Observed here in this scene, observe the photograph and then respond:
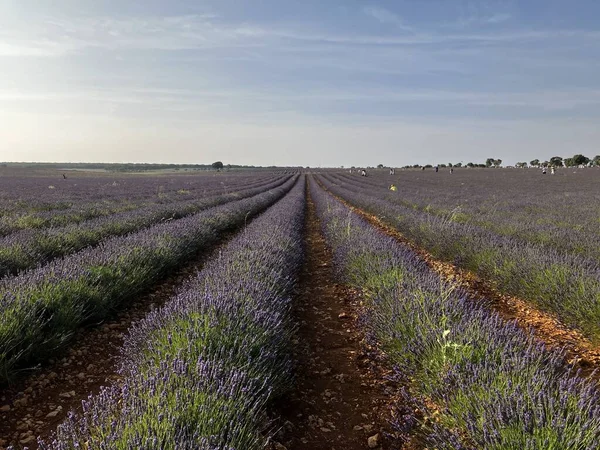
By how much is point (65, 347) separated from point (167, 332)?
1.43 meters

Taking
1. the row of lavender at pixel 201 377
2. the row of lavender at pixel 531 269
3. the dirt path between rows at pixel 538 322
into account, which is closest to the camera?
the row of lavender at pixel 201 377

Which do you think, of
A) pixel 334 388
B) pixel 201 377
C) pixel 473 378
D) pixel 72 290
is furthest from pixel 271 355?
pixel 72 290

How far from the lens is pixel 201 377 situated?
1.94 m

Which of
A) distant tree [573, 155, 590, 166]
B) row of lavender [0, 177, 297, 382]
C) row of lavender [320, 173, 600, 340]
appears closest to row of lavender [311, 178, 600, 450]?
row of lavender [320, 173, 600, 340]

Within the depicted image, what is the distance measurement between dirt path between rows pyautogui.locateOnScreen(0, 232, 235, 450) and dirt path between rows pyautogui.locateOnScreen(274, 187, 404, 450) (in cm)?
138

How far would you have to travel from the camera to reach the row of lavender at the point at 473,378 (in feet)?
5.46

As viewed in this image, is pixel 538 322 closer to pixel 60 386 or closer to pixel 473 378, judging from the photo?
pixel 473 378

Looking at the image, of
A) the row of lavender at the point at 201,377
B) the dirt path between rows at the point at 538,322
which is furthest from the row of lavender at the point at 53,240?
the dirt path between rows at the point at 538,322

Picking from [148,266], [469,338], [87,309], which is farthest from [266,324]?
[148,266]

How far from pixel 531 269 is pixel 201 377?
176 inches

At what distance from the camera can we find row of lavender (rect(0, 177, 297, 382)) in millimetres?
2926

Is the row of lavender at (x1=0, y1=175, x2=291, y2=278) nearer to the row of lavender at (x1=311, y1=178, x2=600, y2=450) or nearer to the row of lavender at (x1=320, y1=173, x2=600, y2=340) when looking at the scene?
the row of lavender at (x1=311, y1=178, x2=600, y2=450)

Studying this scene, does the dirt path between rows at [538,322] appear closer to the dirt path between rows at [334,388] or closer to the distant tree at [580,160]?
the dirt path between rows at [334,388]

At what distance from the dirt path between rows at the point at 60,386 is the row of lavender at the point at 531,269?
13.9 ft
